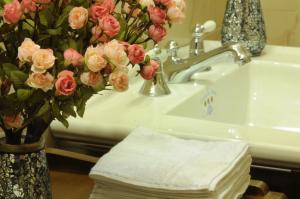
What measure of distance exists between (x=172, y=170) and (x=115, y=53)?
24 centimetres

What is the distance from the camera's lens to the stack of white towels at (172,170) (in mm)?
731

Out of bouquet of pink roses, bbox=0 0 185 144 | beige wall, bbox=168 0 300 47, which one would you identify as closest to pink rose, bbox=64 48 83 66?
bouquet of pink roses, bbox=0 0 185 144

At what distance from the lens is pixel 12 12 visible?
0.56 metres

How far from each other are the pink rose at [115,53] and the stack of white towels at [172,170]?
218 millimetres

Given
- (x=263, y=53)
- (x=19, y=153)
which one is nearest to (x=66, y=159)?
(x=19, y=153)

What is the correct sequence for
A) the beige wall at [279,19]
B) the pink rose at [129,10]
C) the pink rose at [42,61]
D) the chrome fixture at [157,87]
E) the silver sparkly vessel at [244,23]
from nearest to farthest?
1. the pink rose at [42,61]
2. the pink rose at [129,10]
3. the chrome fixture at [157,87]
4. the silver sparkly vessel at [244,23]
5. the beige wall at [279,19]

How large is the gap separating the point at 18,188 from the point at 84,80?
0.55ft

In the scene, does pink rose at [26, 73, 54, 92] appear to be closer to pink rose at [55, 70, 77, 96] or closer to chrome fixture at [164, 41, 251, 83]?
pink rose at [55, 70, 77, 96]

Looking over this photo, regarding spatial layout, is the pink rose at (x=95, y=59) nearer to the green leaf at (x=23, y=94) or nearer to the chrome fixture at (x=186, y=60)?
the green leaf at (x=23, y=94)

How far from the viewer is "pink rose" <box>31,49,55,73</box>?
0.55 meters

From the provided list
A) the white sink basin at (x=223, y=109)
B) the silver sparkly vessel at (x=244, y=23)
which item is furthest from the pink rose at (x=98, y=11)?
the silver sparkly vessel at (x=244, y=23)

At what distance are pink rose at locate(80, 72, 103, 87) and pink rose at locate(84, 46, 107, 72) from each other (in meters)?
0.01

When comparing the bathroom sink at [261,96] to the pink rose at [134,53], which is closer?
the pink rose at [134,53]

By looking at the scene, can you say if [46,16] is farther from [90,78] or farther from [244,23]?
[244,23]
